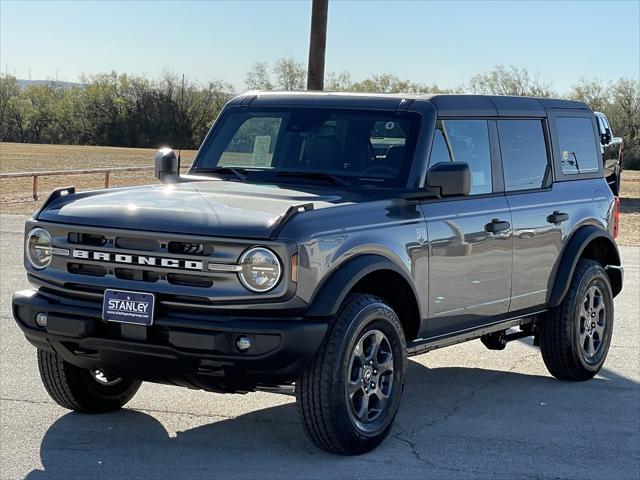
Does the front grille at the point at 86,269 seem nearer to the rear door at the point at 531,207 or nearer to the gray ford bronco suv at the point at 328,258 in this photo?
the gray ford bronco suv at the point at 328,258

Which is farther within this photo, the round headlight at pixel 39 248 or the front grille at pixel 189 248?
the round headlight at pixel 39 248

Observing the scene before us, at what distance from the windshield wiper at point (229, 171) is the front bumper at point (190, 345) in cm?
169

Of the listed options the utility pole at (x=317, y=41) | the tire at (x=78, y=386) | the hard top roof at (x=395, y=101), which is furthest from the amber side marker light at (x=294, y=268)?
the utility pole at (x=317, y=41)

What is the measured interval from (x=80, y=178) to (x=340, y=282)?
1252 inches

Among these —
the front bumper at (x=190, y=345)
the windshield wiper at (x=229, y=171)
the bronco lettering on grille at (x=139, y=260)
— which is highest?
the windshield wiper at (x=229, y=171)

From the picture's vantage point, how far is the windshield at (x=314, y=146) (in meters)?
7.12

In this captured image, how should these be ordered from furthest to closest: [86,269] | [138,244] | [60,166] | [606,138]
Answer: [60,166], [606,138], [86,269], [138,244]

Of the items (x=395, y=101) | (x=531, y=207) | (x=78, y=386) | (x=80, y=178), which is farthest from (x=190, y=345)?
(x=80, y=178)

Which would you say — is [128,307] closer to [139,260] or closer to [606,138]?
[139,260]

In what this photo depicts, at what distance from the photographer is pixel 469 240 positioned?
23.6 ft

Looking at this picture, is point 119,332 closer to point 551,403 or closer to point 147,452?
point 147,452

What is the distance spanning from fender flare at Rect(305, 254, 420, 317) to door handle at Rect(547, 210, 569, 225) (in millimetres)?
2226

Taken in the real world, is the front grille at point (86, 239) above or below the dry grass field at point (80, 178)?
above

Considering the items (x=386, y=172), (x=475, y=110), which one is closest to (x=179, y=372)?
(x=386, y=172)
